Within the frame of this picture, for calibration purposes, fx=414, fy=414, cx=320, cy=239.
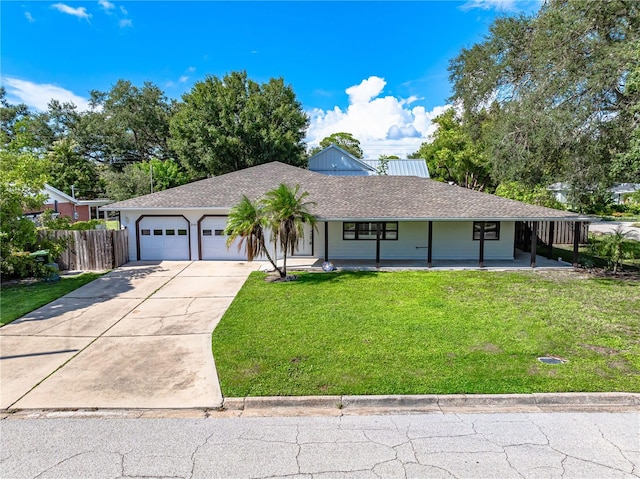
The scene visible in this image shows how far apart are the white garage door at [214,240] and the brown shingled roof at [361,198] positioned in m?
0.78

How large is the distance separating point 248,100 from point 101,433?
31.1 m

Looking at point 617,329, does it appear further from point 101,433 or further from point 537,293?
point 101,433

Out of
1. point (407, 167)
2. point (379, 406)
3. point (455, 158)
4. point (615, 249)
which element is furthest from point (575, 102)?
point (407, 167)

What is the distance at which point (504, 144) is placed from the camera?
746 inches

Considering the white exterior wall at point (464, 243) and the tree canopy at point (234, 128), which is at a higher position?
the tree canopy at point (234, 128)

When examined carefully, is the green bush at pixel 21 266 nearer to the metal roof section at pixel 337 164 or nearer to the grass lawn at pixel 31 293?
the grass lawn at pixel 31 293

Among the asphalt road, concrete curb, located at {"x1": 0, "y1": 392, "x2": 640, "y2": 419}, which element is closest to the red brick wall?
concrete curb, located at {"x1": 0, "y1": 392, "x2": 640, "y2": 419}

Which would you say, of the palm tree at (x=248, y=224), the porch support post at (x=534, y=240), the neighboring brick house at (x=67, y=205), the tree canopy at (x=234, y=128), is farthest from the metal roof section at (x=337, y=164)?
the palm tree at (x=248, y=224)

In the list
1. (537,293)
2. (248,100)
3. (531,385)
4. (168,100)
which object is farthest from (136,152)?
(531,385)

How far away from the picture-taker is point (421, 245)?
61.4ft

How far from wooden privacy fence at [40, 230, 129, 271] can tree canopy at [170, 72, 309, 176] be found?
1658cm

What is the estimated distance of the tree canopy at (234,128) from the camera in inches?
1262

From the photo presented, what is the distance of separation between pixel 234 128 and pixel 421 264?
20626 millimetres

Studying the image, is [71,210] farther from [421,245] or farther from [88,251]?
[421,245]
